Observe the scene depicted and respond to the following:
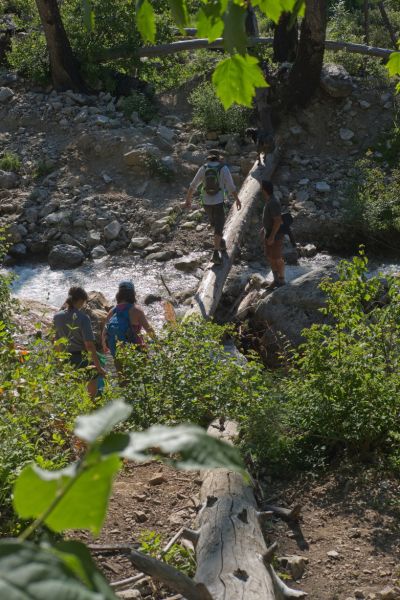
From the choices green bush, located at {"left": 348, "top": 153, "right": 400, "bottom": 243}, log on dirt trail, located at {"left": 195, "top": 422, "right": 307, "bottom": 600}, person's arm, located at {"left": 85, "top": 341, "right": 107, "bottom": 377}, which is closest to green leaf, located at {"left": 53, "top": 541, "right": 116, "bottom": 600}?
log on dirt trail, located at {"left": 195, "top": 422, "right": 307, "bottom": 600}

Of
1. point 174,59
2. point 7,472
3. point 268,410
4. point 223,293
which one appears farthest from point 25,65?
point 7,472

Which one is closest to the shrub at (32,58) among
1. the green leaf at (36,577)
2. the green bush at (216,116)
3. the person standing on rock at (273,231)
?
the green bush at (216,116)

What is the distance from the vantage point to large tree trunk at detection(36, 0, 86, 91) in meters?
15.6

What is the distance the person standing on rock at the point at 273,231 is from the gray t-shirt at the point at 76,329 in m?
3.87

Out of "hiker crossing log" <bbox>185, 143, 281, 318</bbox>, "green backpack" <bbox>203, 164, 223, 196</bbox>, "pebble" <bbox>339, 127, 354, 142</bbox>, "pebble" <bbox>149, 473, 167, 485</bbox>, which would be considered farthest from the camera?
"pebble" <bbox>339, 127, 354, 142</bbox>

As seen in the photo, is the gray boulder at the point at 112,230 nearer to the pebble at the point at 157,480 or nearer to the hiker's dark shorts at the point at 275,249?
the hiker's dark shorts at the point at 275,249

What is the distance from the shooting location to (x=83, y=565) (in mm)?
785

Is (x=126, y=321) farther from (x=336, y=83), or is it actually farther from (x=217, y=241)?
(x=336, y=83)

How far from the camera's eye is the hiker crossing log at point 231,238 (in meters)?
9.95

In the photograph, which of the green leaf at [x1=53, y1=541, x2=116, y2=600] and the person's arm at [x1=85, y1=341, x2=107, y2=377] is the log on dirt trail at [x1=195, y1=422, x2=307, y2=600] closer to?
the person's arm at [x1=85, y1=341, x2=107, y2=377]

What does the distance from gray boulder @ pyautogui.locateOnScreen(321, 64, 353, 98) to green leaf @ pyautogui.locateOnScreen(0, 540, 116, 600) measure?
50.6 ft

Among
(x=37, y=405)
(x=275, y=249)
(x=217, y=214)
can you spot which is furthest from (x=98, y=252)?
(x=37, y=405)

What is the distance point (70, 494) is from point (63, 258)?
1201 centimetres

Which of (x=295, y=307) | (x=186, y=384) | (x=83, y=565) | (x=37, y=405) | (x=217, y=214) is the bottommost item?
(x=295, y=307)
